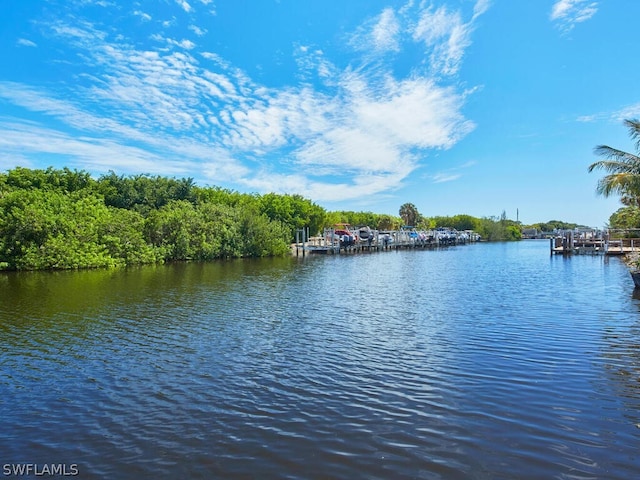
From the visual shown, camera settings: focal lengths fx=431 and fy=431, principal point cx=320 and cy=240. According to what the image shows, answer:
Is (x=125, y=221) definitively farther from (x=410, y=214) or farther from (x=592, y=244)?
(x=410, y=214)

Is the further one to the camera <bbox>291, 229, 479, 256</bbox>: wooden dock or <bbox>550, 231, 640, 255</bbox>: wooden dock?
<bbox>291, 229, 479, 256</bbox>: wooden dock

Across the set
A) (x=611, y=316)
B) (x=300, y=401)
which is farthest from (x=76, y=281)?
(x=611, y=316)

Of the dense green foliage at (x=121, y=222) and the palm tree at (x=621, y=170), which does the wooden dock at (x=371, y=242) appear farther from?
the palm tree at (x=621, y=170)

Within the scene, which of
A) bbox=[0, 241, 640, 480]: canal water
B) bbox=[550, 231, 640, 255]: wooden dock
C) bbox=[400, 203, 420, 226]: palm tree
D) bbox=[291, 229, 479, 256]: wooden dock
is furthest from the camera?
bbox=[400, 203, 420, 226]: palm tree

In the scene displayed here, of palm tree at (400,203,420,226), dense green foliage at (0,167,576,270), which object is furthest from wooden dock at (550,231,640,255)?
palm tree at (400,203,420,226)

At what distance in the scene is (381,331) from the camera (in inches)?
563

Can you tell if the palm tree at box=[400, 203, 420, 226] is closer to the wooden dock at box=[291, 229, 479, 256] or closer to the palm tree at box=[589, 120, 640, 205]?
the wooden dock at box=[291, 229, 479, 256]

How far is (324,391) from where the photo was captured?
29.2ft

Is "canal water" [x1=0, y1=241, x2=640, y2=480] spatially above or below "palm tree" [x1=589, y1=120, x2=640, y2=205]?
below

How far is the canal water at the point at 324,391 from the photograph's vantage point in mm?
6215

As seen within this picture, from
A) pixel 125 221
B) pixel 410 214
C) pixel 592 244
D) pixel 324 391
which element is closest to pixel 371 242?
pixel 592 244

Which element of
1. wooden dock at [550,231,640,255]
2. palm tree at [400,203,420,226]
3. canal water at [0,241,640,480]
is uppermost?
palm tree at [400,203,420,226]

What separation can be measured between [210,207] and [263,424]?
53.5 meters

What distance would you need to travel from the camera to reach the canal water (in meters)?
6.21
